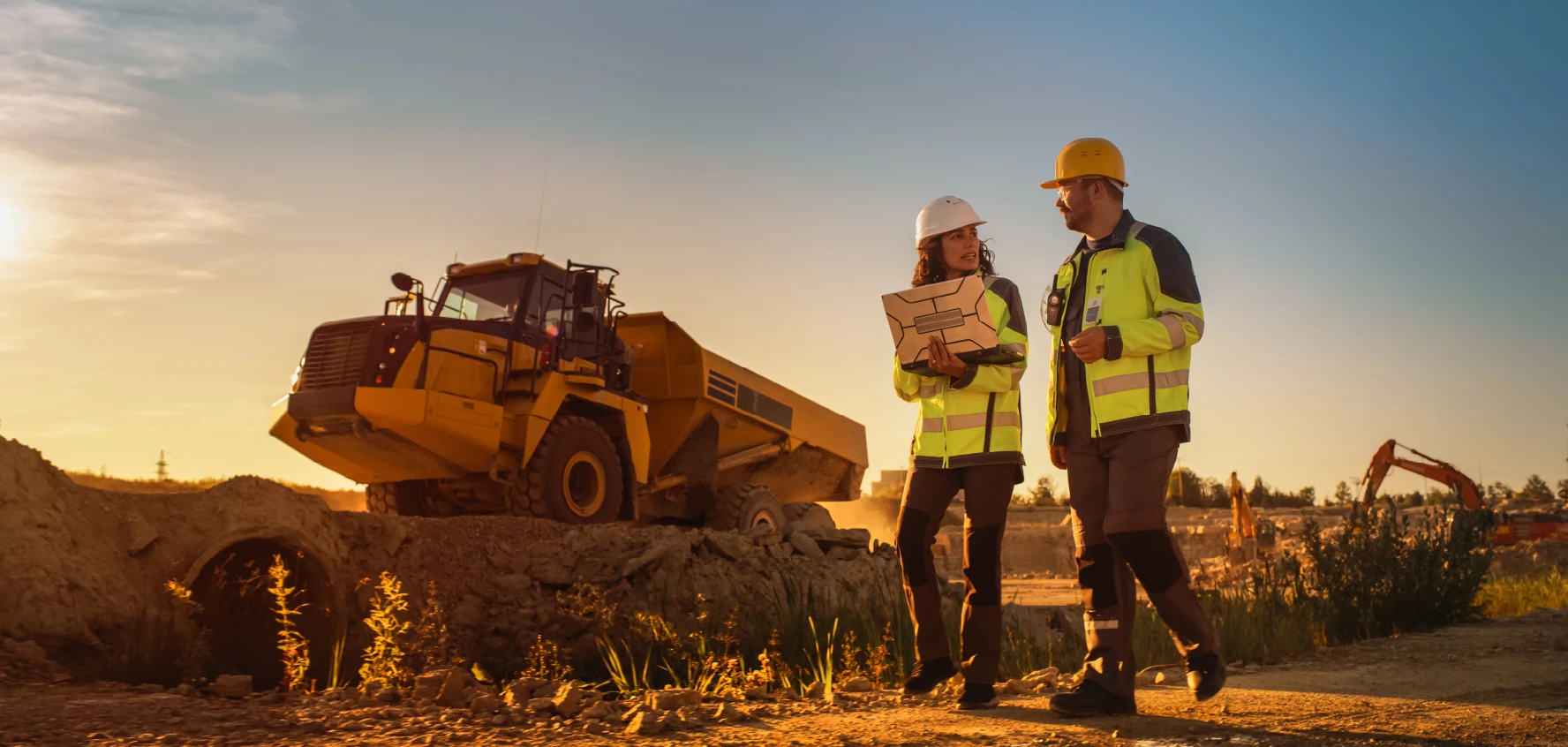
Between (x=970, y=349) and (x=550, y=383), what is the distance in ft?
22.0

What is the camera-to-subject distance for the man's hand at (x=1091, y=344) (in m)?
4.16

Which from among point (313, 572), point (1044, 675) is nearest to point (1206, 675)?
point (1044, 675)

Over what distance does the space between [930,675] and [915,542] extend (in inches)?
22.7

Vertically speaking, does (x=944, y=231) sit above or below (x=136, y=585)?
above

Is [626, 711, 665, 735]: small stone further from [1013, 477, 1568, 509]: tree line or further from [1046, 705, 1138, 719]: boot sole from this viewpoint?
[1013, 477, 1568, 509]: tree line

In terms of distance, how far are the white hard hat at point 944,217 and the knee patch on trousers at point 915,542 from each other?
1187 mm

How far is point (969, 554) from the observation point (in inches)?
184

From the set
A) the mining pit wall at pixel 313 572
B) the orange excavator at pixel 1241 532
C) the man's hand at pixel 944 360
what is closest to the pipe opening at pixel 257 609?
the mining pit wall at pixel 313 572

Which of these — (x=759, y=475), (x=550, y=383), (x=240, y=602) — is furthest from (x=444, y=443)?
(x=759, y=475)

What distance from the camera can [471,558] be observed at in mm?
9188

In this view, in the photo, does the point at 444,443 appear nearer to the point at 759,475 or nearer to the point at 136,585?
the point at 136,585

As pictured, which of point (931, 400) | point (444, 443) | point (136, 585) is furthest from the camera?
point (444, 443)

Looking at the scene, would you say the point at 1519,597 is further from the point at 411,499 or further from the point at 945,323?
the point at 411,499

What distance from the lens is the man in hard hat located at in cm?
418
